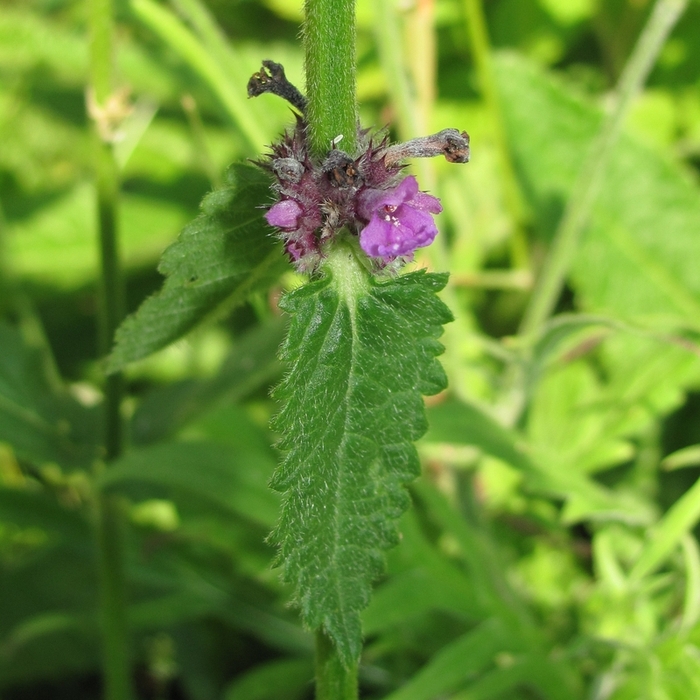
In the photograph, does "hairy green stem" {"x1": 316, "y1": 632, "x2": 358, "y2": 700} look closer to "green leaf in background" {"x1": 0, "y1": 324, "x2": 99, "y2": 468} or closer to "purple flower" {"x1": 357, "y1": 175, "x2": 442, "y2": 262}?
"purple flower" {"x1": 357, "y1": 175, "x2": 442, "y2": 262}

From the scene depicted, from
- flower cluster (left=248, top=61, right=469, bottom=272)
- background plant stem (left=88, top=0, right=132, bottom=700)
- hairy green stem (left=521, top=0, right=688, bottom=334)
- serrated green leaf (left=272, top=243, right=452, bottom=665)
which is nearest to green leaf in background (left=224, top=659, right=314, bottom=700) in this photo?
background plant stem (left=88, top=0, right=132, bottom=700)

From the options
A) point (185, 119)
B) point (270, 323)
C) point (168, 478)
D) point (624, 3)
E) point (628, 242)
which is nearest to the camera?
point (168, 478)

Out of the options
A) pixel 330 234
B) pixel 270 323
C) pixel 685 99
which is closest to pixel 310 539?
pixel 330 234

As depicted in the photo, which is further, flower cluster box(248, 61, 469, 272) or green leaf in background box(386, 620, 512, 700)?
green leaf in background box(386, 620, 512, 700)

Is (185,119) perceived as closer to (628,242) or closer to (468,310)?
(468,310)

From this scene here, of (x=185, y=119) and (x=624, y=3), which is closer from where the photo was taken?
(x=624, y=3)

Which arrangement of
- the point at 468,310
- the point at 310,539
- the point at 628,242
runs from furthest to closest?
the point at 468,310, the point at 628,242, the point at 310,539

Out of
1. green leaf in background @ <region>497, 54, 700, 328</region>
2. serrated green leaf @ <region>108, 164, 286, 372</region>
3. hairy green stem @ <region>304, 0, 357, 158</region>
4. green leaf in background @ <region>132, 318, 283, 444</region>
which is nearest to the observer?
hairy green stem @ <region>304, 0, 357, 158</region>

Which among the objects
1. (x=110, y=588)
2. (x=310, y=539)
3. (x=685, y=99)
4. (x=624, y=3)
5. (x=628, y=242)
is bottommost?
(x=310, y=539)
